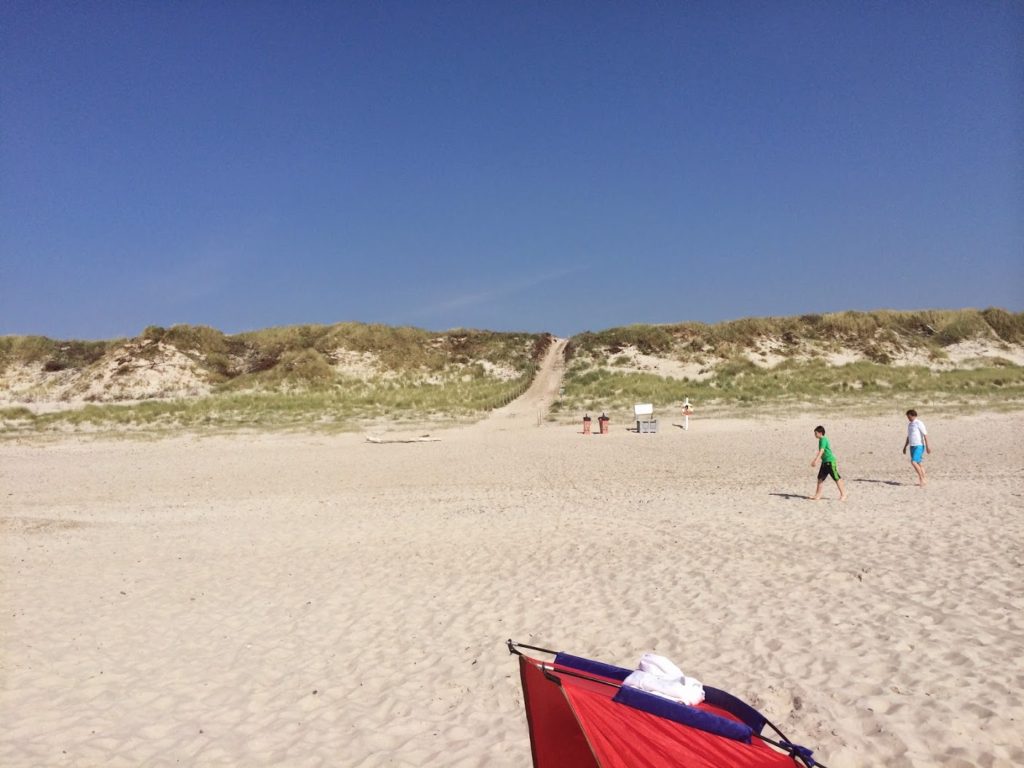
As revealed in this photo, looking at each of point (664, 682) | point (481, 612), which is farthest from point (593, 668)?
point (481, 612)

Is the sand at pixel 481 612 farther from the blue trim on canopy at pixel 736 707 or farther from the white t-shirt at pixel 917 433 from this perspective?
the blue trim on canopy at pixel 736 707

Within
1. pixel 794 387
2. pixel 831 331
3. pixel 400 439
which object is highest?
pixel 831 331

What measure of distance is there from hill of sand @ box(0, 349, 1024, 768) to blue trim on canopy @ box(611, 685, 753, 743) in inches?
65.5

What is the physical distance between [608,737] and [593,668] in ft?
1.92

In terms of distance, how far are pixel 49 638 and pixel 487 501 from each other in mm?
9066

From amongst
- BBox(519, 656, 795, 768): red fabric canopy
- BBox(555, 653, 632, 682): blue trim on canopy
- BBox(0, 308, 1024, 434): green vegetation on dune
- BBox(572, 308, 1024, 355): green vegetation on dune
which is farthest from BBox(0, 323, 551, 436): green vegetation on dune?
BBox(519, 656, 795, 768): red fabric canopy

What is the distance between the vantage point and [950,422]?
26406 millimetres

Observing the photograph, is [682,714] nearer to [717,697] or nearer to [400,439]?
[717,697]

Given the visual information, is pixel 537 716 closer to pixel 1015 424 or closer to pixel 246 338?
pixel 1015 424

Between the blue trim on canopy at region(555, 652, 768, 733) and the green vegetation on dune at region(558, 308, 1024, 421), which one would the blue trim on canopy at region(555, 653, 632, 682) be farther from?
the green vegetation on dune at region(558, 308, 1024, 421)

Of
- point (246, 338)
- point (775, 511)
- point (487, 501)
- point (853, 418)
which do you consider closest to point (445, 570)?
point (487, 501)

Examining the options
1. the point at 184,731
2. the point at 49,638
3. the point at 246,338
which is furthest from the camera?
the point at 246,338

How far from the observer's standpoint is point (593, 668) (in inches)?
163

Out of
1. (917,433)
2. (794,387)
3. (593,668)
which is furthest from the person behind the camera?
(794,387)
